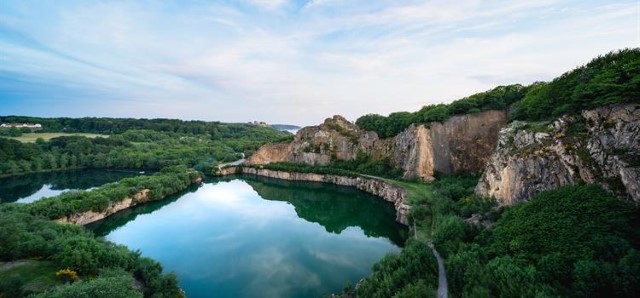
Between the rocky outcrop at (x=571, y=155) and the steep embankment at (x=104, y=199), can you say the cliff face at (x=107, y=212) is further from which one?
the rocky outcrop at (x=571, y=155)

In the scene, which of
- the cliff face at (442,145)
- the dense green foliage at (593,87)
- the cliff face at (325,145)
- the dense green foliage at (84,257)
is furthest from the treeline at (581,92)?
the dense green foliage at (84,257)

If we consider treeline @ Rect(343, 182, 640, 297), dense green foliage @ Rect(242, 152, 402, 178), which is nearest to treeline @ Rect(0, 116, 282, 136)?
dense green foliage @ Rect(242, 152, 402, 178)

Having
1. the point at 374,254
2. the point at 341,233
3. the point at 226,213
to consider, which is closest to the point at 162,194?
the point at 226,213

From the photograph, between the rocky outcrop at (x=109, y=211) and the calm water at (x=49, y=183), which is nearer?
the rocky outcrop at (x=109, y=211)

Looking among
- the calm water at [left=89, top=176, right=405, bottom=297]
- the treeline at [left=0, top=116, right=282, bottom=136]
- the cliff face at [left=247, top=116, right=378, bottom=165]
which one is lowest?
the calm water at [left=89, top=176, right=405, bottom=297]

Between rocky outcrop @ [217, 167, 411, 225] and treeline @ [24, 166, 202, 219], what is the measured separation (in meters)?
15.6

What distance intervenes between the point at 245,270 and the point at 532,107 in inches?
1197

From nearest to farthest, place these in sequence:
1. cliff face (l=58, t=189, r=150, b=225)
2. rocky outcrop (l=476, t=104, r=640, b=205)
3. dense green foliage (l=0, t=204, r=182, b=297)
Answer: rocky outcrop (l=476, t=104, r=640, b=205) → dense green foliage (l=0, t=204, r=182, b=297) → cliff face (l=58, t=189, r=150, b=225)

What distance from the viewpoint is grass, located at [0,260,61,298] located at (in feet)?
49.1

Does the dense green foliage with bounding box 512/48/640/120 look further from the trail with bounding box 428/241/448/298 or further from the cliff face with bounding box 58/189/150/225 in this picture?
the cliff face with bounding box 58/189/150/225

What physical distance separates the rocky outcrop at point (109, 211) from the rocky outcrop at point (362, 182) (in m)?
26.5

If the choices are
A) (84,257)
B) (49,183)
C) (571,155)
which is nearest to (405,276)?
(571,155)

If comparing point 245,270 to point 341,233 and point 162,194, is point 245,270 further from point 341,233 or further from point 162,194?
point 162,194

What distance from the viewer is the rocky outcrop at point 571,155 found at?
18000 millimetres
